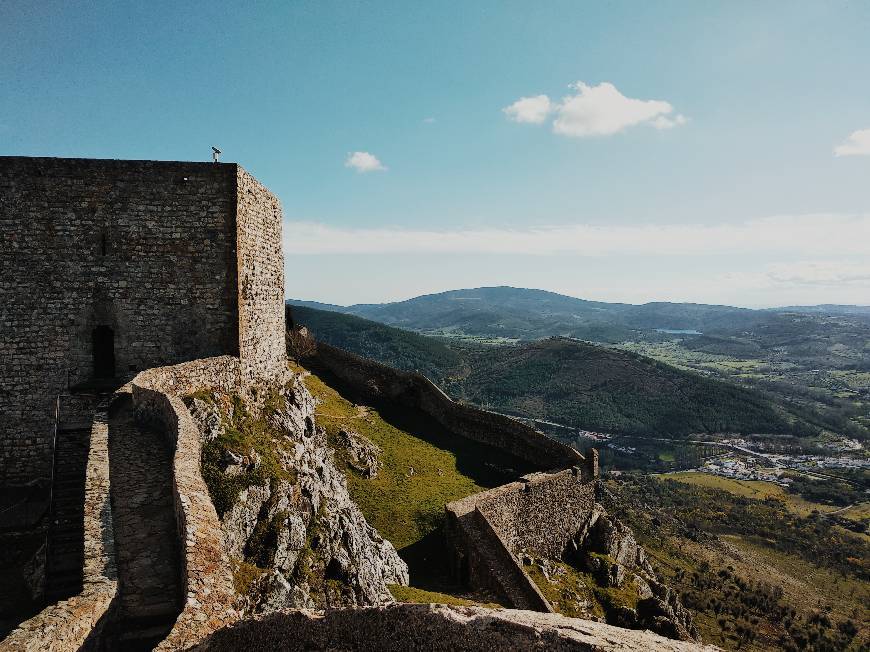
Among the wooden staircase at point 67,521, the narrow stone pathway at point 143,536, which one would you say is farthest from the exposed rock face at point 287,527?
the wooden staircase at point 67,521

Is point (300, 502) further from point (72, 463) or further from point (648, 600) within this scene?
point (648, 600)

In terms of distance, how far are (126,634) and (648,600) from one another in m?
21.7

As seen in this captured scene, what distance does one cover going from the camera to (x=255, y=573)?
11078mm

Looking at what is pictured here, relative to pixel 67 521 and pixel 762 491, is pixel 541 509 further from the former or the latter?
pixel 762 491

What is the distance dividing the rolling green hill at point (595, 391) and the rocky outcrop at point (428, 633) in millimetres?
156597

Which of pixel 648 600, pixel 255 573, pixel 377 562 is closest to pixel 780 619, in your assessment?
pixel 648 600

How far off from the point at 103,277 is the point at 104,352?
7.98 feet

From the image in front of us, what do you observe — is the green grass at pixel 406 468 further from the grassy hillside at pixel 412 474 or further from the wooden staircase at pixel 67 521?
the wooden staircase at pixel 67 521

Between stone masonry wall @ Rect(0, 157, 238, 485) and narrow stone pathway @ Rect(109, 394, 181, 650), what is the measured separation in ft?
15.0

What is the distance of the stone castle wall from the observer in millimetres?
26734

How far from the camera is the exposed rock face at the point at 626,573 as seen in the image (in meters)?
20.4

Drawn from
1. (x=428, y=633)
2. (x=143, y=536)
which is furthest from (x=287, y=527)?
(x=428, y=633)

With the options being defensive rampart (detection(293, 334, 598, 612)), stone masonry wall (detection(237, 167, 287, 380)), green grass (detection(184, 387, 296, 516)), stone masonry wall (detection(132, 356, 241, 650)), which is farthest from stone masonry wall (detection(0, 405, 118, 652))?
defensive rampart (detection(293, 334, 598, 612))

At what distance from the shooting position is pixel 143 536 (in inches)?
338
